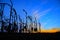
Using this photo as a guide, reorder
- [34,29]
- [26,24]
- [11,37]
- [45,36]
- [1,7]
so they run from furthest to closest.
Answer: [34,29], [26,24], [1,7], [45,36], [11,37]

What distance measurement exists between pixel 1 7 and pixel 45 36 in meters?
15.5

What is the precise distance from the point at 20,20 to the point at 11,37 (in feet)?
99.0

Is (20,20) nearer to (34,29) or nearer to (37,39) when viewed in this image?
(34,29)

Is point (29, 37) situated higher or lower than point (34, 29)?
lower

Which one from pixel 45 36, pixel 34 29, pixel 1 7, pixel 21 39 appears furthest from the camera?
pixel 34 29

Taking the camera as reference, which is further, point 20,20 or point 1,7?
point 20,20

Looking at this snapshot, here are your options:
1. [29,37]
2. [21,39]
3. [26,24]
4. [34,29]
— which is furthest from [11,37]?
[34,29]

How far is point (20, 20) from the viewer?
5684 centimetres

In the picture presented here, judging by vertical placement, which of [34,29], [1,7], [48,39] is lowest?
[48,39]

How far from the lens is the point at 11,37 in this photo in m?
26.8

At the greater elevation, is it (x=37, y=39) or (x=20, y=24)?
(x=20, y=24)

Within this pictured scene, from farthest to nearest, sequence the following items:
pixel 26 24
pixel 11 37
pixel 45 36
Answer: pixel 26 24 → pixel 45 36 → pixel 11 37

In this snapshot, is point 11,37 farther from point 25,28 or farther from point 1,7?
point 25,28

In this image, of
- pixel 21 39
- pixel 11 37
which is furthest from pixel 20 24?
pixel 11 37
